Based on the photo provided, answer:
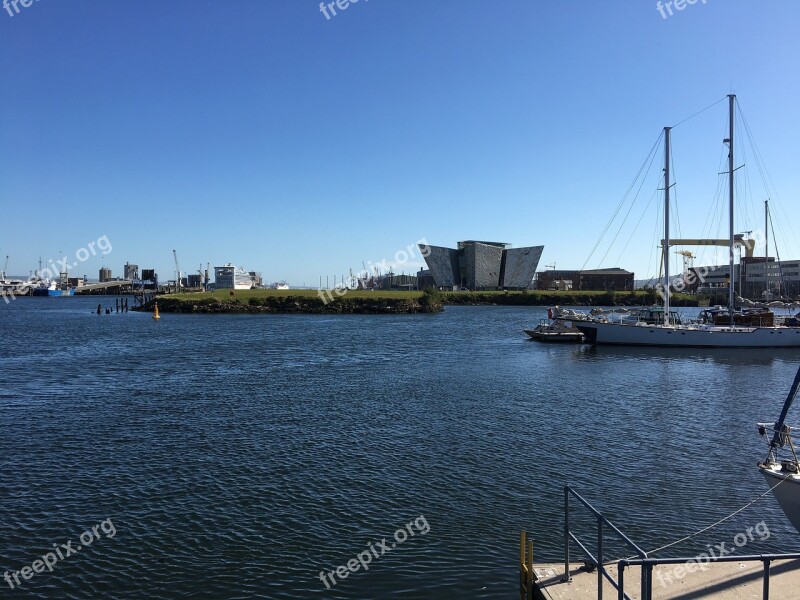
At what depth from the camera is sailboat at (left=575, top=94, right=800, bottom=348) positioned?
174 ft

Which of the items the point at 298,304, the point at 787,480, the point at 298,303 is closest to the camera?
the point at 787,480

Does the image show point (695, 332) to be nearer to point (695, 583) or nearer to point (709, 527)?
point (709, 527)

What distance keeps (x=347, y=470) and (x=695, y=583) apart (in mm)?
10871

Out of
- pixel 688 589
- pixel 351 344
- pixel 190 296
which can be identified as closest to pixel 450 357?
pixel 351 344

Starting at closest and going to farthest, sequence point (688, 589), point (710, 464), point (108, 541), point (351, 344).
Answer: point (688, 589)
point (108, 541)
point (710, 464)
point (351, 344)

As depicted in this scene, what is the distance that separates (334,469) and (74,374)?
1041 inches

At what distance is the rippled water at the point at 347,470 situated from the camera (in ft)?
39.8

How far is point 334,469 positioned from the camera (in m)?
17.9

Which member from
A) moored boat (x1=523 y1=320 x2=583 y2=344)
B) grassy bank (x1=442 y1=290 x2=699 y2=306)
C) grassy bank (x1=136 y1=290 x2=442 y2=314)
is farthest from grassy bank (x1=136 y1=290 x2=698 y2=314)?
moored boat (x1=523 y1=320 x2=583 y2=344)

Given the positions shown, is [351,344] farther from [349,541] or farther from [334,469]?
[349,541]
